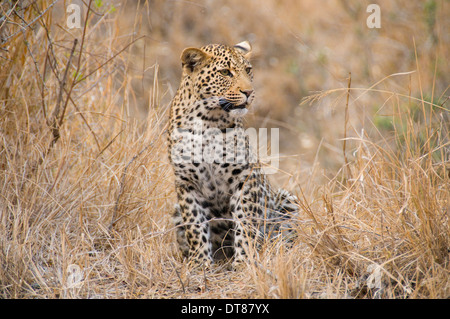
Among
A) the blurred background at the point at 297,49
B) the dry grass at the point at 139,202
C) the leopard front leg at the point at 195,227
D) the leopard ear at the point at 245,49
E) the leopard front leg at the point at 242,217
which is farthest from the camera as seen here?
the blurred background at the point at 297,49

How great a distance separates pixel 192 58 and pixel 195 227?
1.36m

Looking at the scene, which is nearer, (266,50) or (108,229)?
(108,229)

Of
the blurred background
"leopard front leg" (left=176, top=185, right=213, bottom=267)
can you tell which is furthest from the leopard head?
the blurred background

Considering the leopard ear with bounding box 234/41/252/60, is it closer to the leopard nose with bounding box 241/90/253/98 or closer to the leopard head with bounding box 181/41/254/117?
the leopard head with bounding box 181/41/254/117

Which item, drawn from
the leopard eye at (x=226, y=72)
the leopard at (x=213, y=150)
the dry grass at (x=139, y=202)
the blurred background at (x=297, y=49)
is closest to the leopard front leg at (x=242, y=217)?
the leopard at (x=213, y=150)

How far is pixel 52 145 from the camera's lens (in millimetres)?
5160

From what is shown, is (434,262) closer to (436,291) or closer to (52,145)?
(436,291)

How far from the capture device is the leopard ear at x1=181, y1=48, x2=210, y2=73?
184 inches

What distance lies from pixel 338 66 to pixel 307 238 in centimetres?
734

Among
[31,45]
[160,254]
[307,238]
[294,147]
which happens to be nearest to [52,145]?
[31,45]

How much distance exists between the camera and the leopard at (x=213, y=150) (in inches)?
181

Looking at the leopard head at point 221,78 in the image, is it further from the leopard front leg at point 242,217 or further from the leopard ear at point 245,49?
the leopard front leg at point 242,217

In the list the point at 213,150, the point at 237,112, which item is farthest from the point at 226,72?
the point at 213,150

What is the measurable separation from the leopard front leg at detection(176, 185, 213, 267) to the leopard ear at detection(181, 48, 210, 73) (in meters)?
0.98
